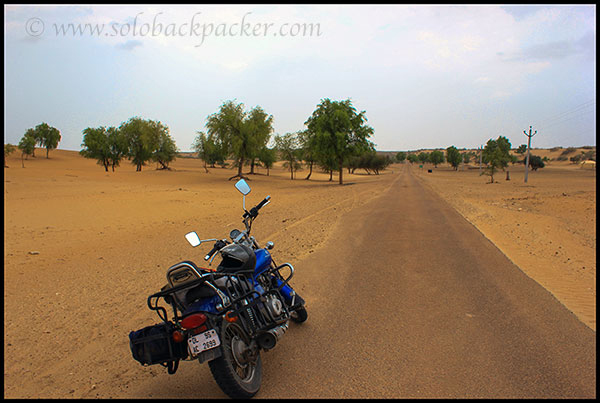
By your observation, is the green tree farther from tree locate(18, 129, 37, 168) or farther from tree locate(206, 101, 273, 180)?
tree locate(206, 101, 273, 180)

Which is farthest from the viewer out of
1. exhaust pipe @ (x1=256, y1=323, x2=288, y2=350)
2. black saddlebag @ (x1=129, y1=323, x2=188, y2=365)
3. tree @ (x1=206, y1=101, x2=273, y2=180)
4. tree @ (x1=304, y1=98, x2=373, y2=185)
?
tree @ (x1=206, y1=101, x2=273, y2=180)

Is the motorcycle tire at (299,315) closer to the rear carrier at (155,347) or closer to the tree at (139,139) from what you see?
the rear carrier at (155,347)

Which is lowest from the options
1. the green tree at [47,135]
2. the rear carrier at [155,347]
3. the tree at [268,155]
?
the rear carrier at [155,347]

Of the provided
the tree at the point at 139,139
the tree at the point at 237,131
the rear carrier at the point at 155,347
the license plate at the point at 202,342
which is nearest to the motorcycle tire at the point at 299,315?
the license plate at the point at 202,342

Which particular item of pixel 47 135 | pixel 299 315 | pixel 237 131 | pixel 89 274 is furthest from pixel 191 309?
pixel 47 135

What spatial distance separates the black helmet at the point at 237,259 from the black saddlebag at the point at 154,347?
931mm

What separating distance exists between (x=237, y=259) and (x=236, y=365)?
3.28 ft

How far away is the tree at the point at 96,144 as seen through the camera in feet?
Answer: 224

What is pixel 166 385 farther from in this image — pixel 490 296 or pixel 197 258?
pixel 197 258

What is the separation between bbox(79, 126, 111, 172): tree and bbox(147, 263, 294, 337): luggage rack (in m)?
73.0

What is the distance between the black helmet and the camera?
3.82 m

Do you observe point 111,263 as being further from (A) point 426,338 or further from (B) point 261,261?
(A) point 426,338

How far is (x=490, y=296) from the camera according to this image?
5945mm

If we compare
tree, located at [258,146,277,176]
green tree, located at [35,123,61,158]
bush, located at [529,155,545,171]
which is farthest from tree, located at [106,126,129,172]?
bush, located at [529,155,545,171]
